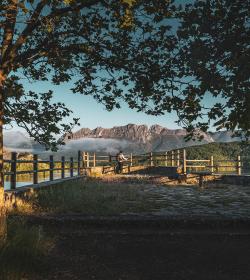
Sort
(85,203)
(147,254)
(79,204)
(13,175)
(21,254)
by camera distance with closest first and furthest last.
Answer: (21,254) < (147,254) < (79,204) < (85,203) < (13,175)

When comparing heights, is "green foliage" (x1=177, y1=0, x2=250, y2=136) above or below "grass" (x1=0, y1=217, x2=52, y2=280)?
above

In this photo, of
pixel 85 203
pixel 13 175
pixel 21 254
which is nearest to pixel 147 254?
pixel 21 254

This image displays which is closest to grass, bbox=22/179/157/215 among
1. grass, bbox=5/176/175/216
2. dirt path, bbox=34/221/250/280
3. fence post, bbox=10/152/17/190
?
grass, bbox=5/176/175/216

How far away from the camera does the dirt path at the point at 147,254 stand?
18.5 ft

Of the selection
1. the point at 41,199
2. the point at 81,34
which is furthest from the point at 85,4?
the point at 41,199

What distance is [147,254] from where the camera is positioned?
6617 mm

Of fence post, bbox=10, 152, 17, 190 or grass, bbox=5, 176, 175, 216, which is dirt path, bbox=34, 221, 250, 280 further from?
fence post, bbox=10, 152, 17, 190

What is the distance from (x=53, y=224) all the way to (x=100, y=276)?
3247mm

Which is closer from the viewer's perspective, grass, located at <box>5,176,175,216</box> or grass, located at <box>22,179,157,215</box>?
grass, located at <box>5,176,175,216</box>

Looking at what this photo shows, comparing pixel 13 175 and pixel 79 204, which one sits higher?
pixel 13 175

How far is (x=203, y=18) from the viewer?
7.49 meters

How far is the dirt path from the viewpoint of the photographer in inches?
222

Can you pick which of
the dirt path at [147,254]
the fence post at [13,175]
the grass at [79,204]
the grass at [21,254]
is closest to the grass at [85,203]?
the grass at [79,204]

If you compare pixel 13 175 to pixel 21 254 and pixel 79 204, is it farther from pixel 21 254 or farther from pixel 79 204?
pixel 21 254
